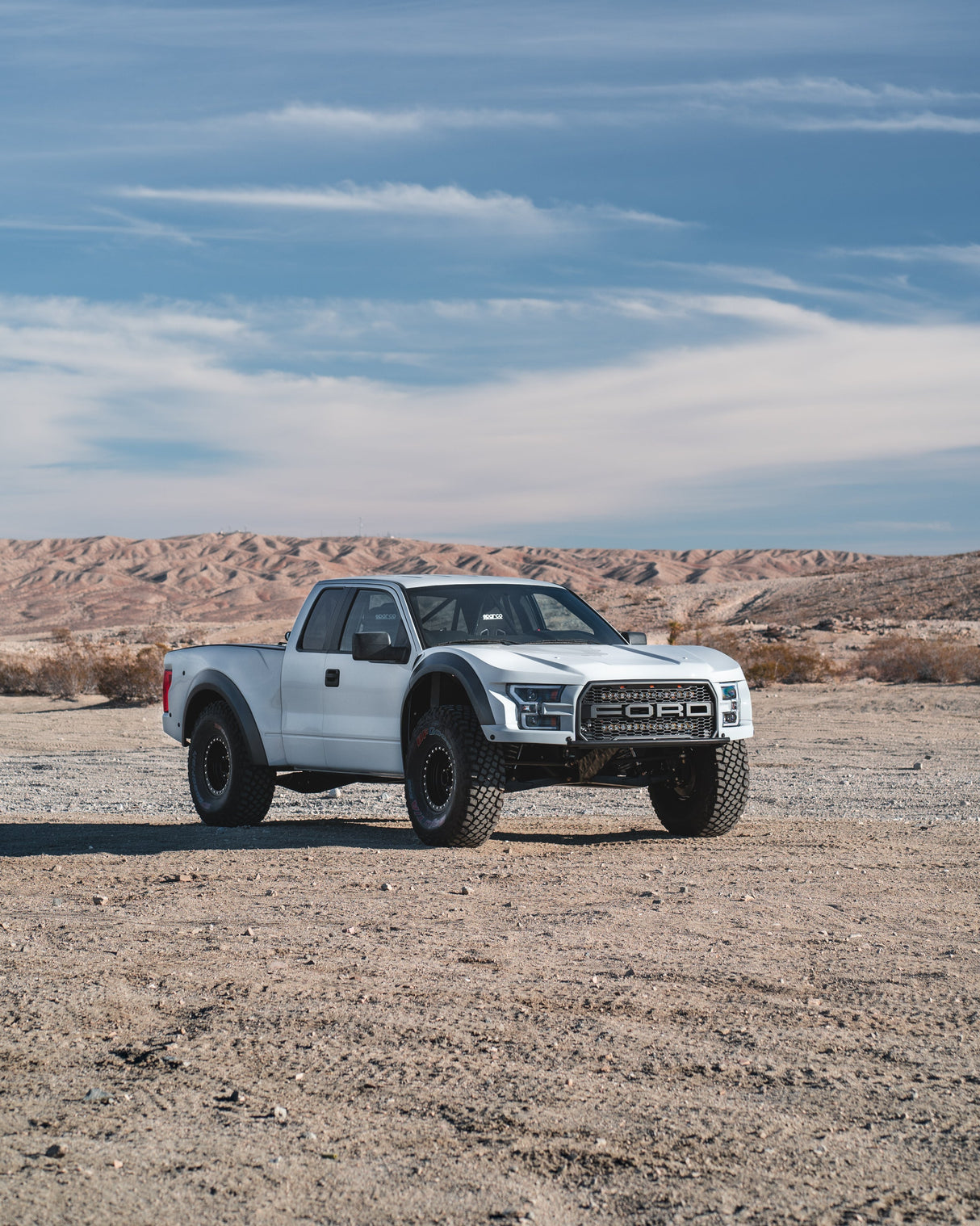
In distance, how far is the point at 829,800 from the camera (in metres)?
13.8

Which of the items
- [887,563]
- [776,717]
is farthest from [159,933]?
[887,563]

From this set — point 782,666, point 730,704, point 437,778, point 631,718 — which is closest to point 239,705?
point 437,778

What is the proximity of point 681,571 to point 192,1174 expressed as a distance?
125m

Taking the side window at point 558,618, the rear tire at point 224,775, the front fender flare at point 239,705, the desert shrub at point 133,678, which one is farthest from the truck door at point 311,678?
the desert shrub at point 133,678

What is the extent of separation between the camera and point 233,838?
35.1ft

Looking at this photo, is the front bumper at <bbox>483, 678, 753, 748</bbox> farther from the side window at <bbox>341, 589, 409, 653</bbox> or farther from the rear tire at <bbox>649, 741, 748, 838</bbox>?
the side window at <bbox>341, 589, 409, 653</bbox>

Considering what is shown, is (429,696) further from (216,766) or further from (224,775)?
(216,766)

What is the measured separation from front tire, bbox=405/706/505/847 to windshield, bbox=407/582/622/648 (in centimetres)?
86

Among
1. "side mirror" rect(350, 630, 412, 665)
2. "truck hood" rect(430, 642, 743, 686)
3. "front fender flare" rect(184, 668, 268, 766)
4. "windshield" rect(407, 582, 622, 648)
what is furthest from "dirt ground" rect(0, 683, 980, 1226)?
"windshield" rect(407, 582, 622, 648)

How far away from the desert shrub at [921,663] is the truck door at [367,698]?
23.7 m

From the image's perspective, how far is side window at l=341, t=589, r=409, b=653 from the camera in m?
10.6

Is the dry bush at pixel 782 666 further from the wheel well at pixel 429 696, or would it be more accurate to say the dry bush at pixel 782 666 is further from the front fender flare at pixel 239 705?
the wheel well at pixel 429 696

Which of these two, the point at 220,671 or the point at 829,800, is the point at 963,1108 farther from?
the point at 829,800

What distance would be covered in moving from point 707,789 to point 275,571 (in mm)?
116858
